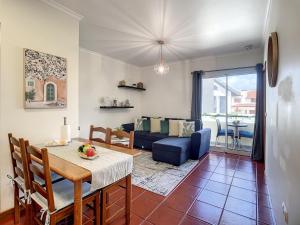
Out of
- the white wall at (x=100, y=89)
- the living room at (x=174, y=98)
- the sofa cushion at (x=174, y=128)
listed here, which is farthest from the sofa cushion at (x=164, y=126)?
the white wall at (x=100, y=89)

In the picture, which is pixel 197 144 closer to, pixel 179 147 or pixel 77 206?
pixel 179 147

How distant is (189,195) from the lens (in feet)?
7.86

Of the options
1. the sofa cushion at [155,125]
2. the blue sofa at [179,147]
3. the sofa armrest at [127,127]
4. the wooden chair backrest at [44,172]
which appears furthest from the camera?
the sofa armrest at [127,127]

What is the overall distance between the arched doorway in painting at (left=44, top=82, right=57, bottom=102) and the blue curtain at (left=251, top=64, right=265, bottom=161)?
13.4 ft

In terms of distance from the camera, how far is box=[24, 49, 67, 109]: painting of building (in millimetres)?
1974

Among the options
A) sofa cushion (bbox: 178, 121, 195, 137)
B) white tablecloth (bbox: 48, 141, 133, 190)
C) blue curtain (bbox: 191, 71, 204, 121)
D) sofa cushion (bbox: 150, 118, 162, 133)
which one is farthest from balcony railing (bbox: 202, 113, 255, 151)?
white tablecloth (bbox: 48, 141, 133, 190)

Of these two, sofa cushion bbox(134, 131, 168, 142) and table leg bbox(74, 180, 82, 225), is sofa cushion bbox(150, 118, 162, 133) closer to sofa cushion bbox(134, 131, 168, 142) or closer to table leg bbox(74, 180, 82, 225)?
sofa cushion bbox(134, 131, 168, 142)

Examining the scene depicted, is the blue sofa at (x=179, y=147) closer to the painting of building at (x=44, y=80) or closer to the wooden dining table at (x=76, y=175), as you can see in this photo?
the painting of building at (x=44, y=80)

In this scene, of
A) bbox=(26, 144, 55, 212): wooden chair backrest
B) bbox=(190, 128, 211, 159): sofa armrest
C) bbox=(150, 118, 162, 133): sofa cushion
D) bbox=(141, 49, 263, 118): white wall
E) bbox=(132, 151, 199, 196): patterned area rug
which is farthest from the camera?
bbox=(150, 118, 162, 133): sofa cushion

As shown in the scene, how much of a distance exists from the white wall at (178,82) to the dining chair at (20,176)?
4144mm

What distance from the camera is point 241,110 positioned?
4594 millimetres

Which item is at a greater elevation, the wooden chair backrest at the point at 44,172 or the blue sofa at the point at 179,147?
the wooden chair backrest at the point at 44,172

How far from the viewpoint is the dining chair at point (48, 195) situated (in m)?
1.21

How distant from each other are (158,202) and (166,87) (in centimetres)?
374
